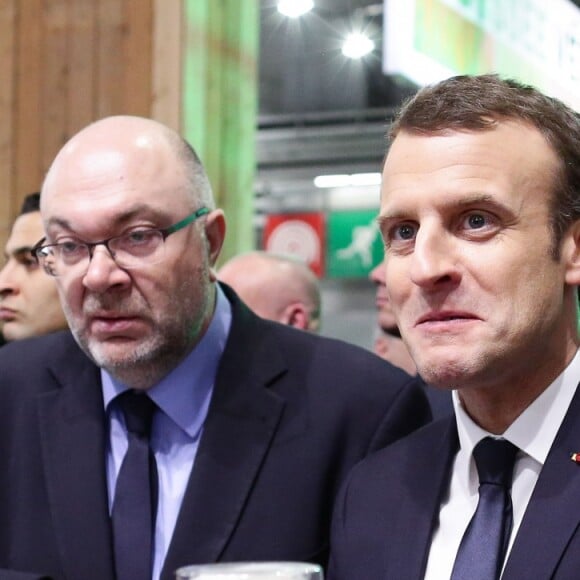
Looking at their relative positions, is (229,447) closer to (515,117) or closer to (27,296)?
(515,117)

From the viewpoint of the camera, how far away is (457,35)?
450cm

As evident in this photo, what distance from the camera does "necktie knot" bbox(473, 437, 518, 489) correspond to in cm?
163

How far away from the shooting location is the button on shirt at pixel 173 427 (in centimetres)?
Result: 210

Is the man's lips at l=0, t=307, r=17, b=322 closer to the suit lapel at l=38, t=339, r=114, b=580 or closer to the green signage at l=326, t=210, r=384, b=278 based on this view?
the suit lapel at l=38, t=339, r=114, b=580

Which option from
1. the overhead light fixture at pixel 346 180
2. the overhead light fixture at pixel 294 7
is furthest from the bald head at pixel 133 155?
the overhead light fixture at pixel 346 180

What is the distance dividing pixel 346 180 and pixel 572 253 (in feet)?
41.0

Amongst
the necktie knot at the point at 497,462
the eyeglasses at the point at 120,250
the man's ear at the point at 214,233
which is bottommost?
the necktie knot at the point at 497,462

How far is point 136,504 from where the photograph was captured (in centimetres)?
205

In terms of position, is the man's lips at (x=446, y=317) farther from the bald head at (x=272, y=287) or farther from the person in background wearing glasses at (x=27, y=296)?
the bald head at (x=272, y=287)

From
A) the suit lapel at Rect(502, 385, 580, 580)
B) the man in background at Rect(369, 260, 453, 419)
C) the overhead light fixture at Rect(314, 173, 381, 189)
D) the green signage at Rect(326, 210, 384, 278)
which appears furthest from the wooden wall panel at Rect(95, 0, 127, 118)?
the overhead light fixture at Rect(314, 173, 381, 189)

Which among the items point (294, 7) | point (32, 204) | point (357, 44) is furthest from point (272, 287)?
point (357, 44)

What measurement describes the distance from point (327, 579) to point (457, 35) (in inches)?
121

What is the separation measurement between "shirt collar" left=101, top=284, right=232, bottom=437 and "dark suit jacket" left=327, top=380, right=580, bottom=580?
1.30 feet

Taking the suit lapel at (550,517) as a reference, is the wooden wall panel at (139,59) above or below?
above
